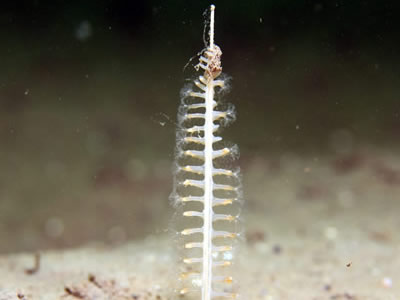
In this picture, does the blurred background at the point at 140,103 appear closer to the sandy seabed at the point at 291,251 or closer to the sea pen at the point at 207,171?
the sandy seabed at the point at 291,251

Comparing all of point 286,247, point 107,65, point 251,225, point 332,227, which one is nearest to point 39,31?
Answer: point 107,65

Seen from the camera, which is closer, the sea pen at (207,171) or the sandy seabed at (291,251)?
the sea pen at (207,171)

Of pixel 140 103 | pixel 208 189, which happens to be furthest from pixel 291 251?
pixel 140 103

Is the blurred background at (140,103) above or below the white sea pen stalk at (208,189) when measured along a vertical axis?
above

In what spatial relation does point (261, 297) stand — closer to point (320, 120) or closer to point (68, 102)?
point (320, 120)

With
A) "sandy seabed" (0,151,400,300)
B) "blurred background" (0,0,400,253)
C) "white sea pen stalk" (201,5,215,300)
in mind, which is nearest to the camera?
"white sea pen stalk" (201,5,215,300)

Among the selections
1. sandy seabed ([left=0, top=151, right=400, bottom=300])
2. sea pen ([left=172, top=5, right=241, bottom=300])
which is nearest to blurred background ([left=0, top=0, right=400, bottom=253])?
sandy seabed ([left=0, top=151, right=400, bottom=300])

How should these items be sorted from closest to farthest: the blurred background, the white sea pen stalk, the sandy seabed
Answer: the white sea pen stalk, the sandy seabed, the blurred background

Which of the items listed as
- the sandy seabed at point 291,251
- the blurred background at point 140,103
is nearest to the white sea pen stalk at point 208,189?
the sandy seabed at point 291,251

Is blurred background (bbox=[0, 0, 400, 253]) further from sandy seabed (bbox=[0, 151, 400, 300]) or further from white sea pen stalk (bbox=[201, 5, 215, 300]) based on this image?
white sea pen stalk (bbox=[201, 5, 215, 300])
